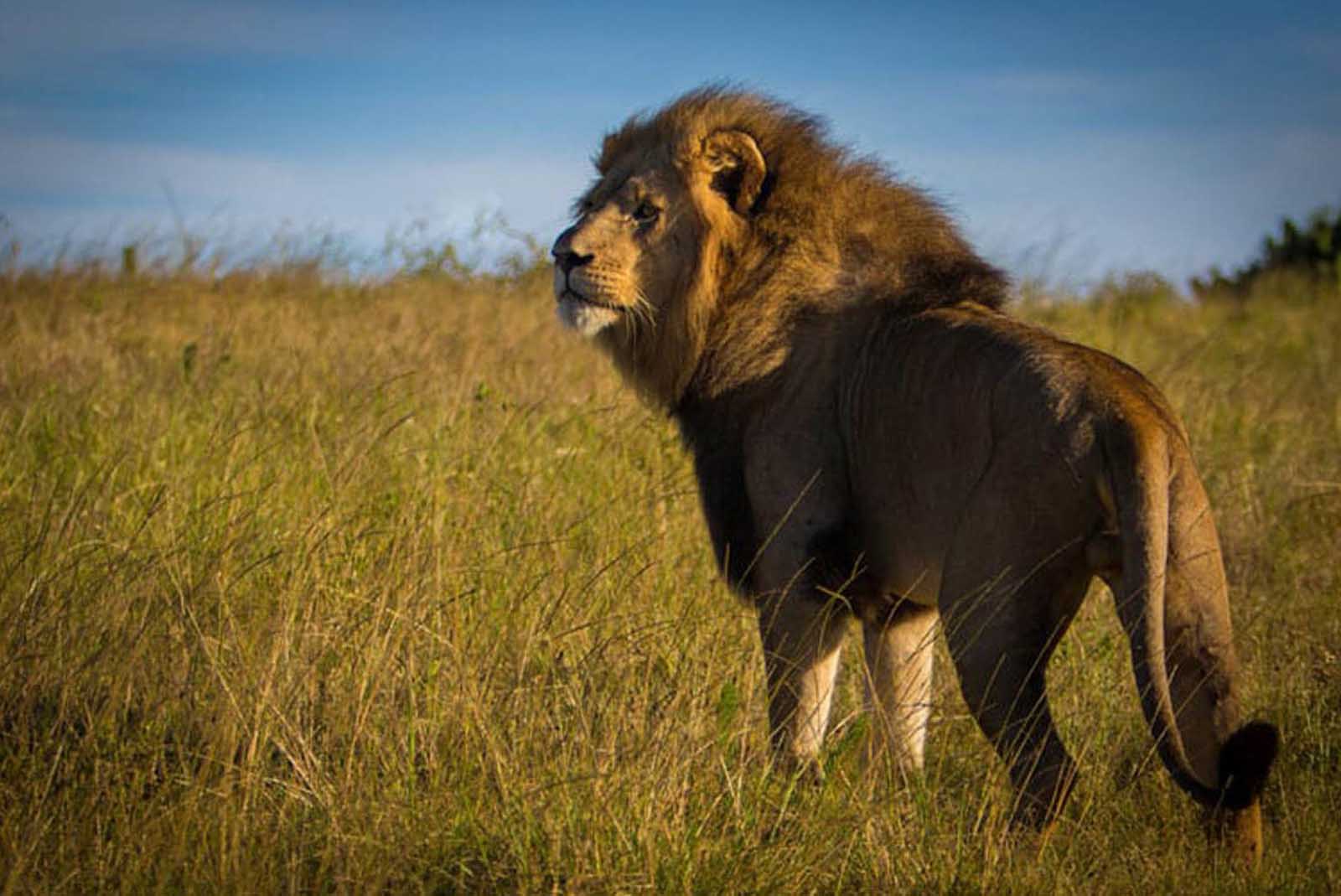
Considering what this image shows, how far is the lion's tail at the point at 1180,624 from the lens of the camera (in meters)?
3.32

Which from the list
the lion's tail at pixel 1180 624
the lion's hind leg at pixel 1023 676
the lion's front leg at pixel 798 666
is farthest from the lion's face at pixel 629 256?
the lion's tail at pixel 1180 624

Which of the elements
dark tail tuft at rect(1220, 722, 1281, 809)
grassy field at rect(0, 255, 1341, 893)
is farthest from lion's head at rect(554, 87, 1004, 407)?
dark tail tuft at rect(1220, 722, 1281, 809)

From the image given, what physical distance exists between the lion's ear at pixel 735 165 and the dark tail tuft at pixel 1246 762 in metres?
2.23

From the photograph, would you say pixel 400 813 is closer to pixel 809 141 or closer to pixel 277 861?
pixel 277 861

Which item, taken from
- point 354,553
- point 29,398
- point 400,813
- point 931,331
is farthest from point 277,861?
point 29,398

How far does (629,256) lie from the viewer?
4691 millimetres

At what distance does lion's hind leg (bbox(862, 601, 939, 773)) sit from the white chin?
1.21 meters

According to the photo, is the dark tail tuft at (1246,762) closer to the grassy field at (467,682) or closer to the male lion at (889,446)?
the male lion at (889,446)

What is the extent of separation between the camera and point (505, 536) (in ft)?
18.9

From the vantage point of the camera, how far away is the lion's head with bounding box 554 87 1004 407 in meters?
4.57

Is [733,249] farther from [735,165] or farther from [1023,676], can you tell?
[1023,676]

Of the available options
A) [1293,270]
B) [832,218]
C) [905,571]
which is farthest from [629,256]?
[1293,270]

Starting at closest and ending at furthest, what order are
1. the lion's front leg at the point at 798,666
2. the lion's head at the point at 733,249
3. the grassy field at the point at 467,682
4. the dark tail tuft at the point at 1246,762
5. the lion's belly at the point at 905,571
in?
the dark tail tuft at the point at 1246,762
the grassy field at the point at 467,682
the lion's belly at the point at 905,571
the lion's front leg at the point at 798,666
the lion's head at the point at 733,249

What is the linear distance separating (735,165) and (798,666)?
63.0 inches
